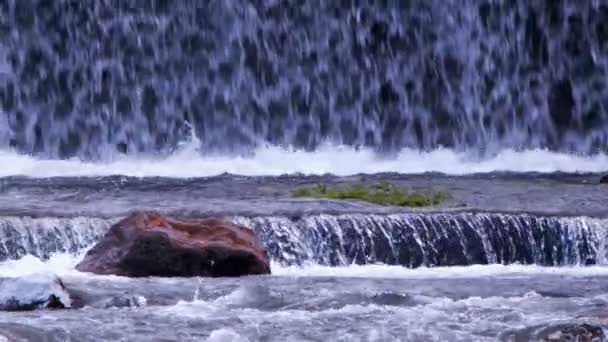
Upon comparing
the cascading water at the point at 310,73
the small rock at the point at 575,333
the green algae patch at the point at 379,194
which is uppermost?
the cascading water at the point at 310,73

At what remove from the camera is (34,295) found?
1234cm

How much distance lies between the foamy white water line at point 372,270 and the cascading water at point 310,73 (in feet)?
31.9

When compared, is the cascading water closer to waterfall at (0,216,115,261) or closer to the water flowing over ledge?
the water flowing over ledge

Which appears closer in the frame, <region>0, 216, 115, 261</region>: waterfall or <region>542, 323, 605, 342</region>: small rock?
<region>542, 323, 605, 342</region>: small rock

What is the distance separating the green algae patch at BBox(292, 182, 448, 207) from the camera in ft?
60.1

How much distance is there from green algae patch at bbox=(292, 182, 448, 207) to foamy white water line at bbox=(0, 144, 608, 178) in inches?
134

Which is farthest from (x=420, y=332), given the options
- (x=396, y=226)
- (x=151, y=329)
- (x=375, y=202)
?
(x=375, y=202)

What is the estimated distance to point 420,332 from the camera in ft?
37.3

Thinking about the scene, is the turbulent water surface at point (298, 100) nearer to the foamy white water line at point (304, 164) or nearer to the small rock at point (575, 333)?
the foamy white water line at point (304, 164)

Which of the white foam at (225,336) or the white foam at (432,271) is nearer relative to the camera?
the white foam at (225,336)

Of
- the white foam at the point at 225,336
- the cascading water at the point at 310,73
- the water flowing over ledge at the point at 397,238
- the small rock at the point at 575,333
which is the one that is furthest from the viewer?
the cascading water at the point at 310,73

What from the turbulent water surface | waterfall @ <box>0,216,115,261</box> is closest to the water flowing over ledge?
waterfall @ <box>0,216,115,261</box>

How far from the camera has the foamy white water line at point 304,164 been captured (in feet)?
76.3

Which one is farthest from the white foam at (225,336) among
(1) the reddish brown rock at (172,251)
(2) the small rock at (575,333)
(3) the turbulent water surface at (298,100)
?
(3) the turbulent water surface at (298,100)
